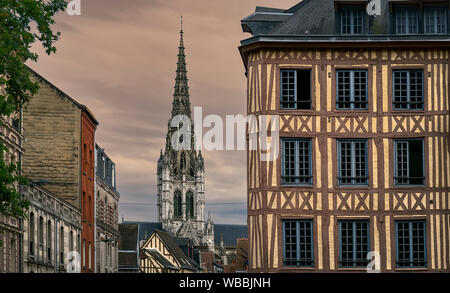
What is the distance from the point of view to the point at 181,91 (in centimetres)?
19150

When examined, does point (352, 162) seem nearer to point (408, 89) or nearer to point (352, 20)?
point (408, 89)

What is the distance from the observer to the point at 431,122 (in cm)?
3400

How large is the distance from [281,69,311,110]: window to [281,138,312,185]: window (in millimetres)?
1379

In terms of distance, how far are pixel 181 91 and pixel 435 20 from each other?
517 feet

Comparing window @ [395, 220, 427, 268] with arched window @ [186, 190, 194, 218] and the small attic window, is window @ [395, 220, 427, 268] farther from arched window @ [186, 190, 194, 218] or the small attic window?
arched window @ [186, 190, 194, 218]

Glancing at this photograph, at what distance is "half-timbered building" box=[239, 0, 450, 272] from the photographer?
33.0 metres

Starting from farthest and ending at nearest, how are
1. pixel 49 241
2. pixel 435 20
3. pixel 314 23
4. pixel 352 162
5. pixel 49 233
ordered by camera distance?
pixel 49 241 → pixel 49 233 → pixel 314 23 → pixel 435 20 → pixel 352 162

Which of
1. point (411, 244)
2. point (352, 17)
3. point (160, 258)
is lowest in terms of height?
point (160, 258)

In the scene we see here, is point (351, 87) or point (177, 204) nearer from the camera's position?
point (351, 87)

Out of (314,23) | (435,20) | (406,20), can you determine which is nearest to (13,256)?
(314,23)

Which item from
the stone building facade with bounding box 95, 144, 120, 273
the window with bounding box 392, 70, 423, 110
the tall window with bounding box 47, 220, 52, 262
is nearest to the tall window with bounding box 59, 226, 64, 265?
the tall window with bounding box 47, 220, 52, 262

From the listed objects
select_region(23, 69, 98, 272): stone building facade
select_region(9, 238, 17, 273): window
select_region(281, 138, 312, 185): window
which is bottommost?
select_region(9, 238, 17, 273): window

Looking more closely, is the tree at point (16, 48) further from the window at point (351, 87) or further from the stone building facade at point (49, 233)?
the window at point (351, 87)
